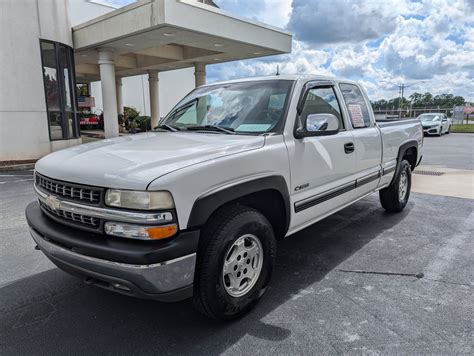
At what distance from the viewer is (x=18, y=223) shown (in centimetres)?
556

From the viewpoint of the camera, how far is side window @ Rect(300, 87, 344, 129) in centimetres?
380

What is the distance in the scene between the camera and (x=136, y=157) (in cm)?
273

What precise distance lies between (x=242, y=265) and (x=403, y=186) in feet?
13.4

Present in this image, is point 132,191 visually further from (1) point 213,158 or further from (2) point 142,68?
(2) point 142,68

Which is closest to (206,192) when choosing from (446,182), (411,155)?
(411,155)

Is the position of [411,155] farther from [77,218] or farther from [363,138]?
[77,218]

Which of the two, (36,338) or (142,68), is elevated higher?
(142,68)

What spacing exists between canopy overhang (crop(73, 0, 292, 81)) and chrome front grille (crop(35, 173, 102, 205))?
902cm

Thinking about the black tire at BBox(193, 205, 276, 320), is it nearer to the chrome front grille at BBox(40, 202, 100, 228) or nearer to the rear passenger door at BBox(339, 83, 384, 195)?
the chrome front grille at BBox(40, 202, 100, 228)

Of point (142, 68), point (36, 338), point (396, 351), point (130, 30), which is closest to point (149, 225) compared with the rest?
point (36, 338)

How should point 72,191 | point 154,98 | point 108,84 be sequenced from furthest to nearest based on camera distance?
point 154,98 → point 108,84 → point 72,191

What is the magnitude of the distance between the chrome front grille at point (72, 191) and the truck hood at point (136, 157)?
45 mm

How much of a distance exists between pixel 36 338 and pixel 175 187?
1621 millimetres

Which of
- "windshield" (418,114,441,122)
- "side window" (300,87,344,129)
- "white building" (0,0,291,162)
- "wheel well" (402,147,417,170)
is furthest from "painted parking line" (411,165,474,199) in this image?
"windshield" (418,114,441,122)
